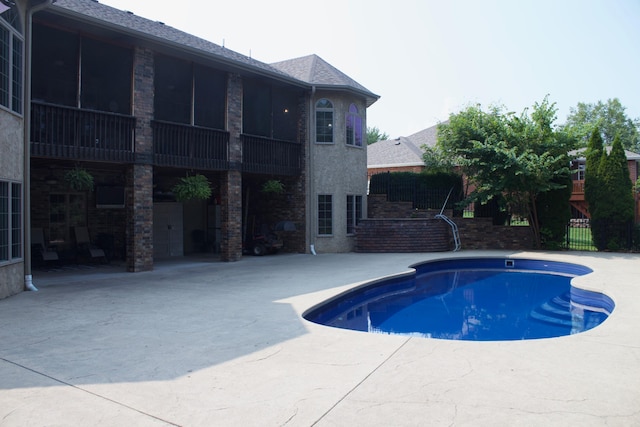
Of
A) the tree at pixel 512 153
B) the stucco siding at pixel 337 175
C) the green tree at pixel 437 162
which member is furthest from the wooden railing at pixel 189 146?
the green tree at pixel 437 162

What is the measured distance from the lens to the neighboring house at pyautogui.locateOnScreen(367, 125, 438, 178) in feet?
85.5

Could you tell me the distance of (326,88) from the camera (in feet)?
51.4

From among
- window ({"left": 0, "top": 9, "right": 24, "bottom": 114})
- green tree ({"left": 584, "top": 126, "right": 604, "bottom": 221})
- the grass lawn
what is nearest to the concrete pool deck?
window ({"left": 0, "top": 9, "right": 24, "bottom": 114})

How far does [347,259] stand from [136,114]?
7339 mm

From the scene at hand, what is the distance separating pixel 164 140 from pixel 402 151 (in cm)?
1797

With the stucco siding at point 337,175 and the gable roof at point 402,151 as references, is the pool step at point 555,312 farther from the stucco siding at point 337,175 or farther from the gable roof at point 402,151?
the gable roof at point 402,151

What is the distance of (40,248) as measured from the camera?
39.7ft

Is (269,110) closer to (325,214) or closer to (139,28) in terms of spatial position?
(325,214)

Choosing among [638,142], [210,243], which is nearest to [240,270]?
[210,243]

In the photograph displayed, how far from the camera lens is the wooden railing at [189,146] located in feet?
38.6

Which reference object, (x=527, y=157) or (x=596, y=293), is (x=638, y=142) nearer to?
(x=527, y=157)

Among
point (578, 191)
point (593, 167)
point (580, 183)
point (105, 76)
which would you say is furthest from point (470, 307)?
point (580, 183)

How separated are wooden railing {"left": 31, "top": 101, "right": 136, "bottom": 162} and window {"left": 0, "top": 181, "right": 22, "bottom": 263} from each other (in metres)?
1.34

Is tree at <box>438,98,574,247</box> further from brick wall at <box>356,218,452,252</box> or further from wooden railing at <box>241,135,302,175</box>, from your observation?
wooden railing at <box>241,135,302,175</box>
